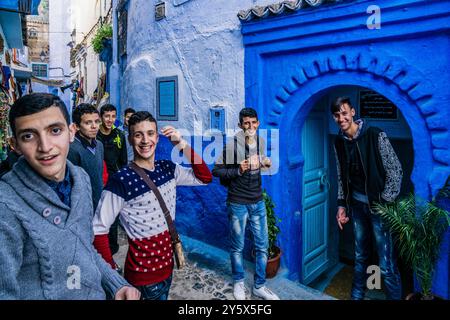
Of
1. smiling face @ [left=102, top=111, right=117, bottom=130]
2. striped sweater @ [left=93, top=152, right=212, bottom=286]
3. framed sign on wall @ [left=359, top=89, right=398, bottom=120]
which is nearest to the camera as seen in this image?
striped sweater @ [left=93, top=152, right=212, bottom=286]

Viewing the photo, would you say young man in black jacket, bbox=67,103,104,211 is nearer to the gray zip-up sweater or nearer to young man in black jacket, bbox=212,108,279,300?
young man in black jacket, bbox=212,108,279,300

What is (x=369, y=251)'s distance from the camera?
355cm

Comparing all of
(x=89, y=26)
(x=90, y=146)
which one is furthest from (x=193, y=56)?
(x=89, y=26)

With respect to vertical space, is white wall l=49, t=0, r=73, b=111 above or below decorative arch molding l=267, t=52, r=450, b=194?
above

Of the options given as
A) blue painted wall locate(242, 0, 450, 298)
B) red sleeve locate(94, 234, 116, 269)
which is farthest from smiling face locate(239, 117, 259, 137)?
red sleeve locate(94, 234, 116, 269)

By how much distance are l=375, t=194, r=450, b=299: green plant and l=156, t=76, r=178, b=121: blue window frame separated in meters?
3.85

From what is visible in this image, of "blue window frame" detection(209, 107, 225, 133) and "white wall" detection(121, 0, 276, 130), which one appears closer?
"white wall" detection(121, 0, 276, 130)

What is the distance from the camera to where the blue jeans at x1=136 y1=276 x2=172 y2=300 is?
225 cm

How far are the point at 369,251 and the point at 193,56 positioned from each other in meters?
3.84

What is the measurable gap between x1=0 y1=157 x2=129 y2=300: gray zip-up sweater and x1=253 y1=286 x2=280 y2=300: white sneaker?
99.1 inches

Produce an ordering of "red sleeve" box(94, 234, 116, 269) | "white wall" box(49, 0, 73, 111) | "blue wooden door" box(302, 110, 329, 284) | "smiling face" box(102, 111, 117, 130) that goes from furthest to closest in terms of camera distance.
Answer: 1. "white wall" box(49, 0, 73, 111)
2. "blue wooden door" box(302, 110, 329, 284)
3. "smiling face" box(102, 111, 117, 130)
4. "red sleeve" box(94, 234, 116, 269)
